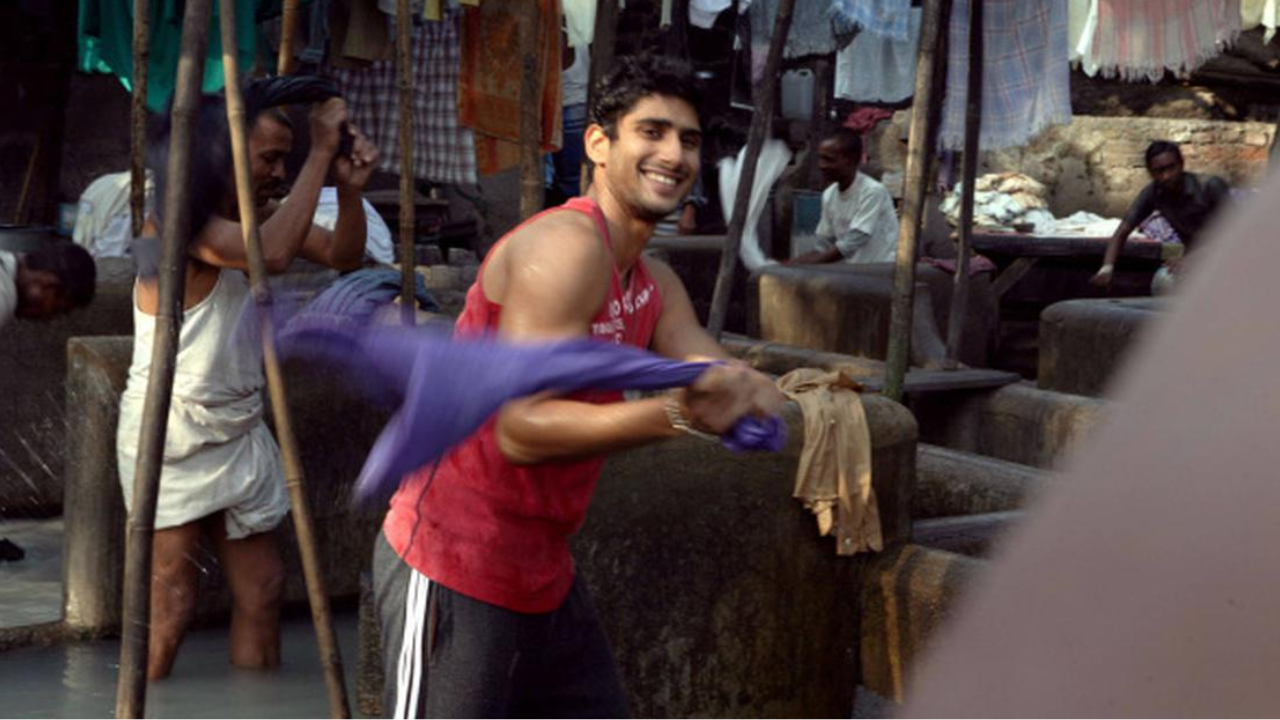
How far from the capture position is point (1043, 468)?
7.56m

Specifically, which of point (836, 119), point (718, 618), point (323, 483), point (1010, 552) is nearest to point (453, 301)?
point (323, 483)

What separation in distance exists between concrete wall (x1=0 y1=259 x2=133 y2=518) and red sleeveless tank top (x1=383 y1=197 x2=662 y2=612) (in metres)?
4.43

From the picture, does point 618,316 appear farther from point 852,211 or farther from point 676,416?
point 852,211

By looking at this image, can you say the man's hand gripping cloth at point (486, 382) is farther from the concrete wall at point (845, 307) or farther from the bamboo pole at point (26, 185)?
the bamboo pole at point (26, 185)

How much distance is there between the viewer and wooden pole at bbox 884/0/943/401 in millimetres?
6590

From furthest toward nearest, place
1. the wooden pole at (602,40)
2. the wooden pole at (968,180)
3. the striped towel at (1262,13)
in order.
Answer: the striped towel at (1262,13) < the wooden pole at (968,180) < the wooden pole at (602,40)

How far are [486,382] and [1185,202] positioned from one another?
9564 mm

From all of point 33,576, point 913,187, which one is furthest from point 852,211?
point 33,576

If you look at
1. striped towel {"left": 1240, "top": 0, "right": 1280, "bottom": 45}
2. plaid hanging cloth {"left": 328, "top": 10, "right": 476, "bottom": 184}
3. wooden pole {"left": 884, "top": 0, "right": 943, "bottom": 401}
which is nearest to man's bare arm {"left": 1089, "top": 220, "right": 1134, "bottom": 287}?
striped towel {"left": 1240, "top": 0, "right": 1280, "bottom": 45}

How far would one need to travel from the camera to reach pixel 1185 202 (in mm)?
11852

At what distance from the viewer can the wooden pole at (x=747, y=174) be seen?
7469 mm

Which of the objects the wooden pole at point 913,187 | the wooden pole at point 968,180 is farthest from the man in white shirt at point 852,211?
the wooden pole at point 913,187

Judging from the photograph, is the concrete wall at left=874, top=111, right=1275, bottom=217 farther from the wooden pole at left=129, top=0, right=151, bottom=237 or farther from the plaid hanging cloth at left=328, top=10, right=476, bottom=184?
the wooden pole at left=129, top=0, right=151, bottom=237

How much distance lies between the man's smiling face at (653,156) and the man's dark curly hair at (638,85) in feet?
0.04
